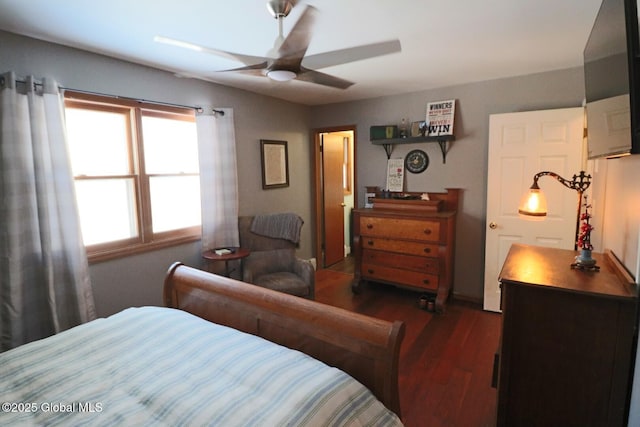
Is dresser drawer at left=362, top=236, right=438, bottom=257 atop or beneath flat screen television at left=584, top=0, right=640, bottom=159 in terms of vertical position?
beneath

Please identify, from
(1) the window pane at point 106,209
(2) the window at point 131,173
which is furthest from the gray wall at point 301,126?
(1) the window pane at point 106,209

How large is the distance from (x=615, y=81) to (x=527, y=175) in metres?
1.87

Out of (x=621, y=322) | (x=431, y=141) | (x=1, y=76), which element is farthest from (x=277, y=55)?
(x=431, y=141)

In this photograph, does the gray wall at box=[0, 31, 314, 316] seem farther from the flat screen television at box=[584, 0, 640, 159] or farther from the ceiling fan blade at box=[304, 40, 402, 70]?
the flat screen television at box=[584, 0, 640, 159]

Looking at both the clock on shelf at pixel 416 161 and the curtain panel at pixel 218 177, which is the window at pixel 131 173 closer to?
the curtain panel at pixel 218 177

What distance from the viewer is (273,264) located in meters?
3.37

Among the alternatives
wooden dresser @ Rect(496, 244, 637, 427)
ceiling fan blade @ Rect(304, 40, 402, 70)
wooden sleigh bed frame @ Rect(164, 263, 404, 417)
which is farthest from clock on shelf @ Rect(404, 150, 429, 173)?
wooden sleigh bed frame @ Rect(164, 263, 404, 417)

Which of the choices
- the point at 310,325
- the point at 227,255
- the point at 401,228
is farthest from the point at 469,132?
the point at 310,325

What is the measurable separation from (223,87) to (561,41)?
284 centimetres

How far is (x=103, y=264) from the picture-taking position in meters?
2.55

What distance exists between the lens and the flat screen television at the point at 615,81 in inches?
46.0

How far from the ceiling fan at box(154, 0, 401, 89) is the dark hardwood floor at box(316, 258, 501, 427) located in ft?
6.69

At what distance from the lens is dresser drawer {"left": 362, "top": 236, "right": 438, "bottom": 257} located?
3359 millimetres

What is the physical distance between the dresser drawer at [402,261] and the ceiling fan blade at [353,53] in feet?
7.12
